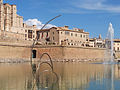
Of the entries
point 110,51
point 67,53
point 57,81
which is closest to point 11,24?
point 67,53

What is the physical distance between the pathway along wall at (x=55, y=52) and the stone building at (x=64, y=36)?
239 inches

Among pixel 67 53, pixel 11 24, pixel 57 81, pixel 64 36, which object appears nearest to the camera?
pixel 57 81

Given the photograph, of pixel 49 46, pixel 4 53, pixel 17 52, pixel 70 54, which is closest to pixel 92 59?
pixel 70 54

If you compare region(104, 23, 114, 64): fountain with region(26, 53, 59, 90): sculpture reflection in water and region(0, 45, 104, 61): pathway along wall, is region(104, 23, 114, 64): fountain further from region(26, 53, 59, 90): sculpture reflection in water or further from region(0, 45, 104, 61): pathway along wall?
region(26, 53, 59, 90): sculpture reflection in water

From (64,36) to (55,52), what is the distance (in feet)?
44.0

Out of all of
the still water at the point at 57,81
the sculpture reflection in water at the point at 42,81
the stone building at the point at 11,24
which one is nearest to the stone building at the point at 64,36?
the stone building at the point at 11,24

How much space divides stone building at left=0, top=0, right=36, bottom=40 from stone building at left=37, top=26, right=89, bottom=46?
17.8 feet

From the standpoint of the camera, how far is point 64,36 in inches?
2606

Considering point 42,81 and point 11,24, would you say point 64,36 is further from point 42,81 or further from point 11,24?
point 42,81

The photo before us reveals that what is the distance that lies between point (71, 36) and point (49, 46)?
15921 mm

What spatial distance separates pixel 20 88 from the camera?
50.8 ft

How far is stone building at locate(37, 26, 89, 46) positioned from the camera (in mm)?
65250

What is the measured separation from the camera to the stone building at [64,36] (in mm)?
65250

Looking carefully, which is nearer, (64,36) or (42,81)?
(42,81)
